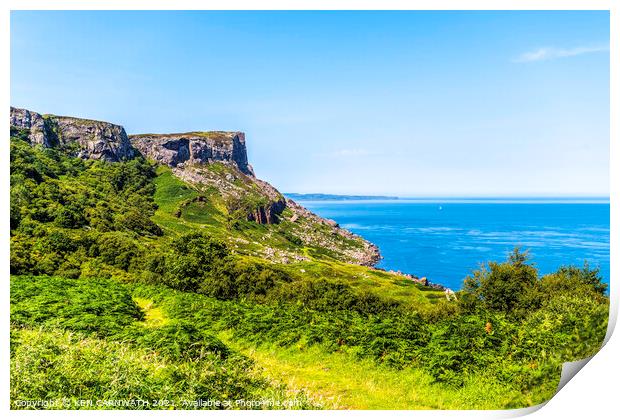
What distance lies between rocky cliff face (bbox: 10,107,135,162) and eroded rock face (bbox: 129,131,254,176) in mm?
28393

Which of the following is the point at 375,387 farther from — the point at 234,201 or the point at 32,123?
the point at 234,201

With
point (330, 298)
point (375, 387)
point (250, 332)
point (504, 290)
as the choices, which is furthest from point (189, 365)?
point (504, 290)

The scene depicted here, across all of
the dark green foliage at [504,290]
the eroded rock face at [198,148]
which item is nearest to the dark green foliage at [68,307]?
the dark green foliage at [504,290]

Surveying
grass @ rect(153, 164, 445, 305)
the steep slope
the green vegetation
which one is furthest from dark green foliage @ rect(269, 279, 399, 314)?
the steep slope

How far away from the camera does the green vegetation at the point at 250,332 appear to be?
4.82 meters

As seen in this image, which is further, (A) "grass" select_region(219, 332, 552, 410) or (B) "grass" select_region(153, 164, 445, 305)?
(B) "grass" select_region(153, 164, 445, 305)

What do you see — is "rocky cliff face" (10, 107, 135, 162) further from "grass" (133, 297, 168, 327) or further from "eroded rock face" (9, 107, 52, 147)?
"grass" (133, 297, 168, 327)

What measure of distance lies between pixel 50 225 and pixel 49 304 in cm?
228

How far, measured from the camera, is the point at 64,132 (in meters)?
12.4

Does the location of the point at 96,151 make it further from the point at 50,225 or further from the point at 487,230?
the point at 487,230

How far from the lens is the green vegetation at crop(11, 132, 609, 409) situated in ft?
15.8

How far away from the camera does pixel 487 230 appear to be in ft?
61.7
